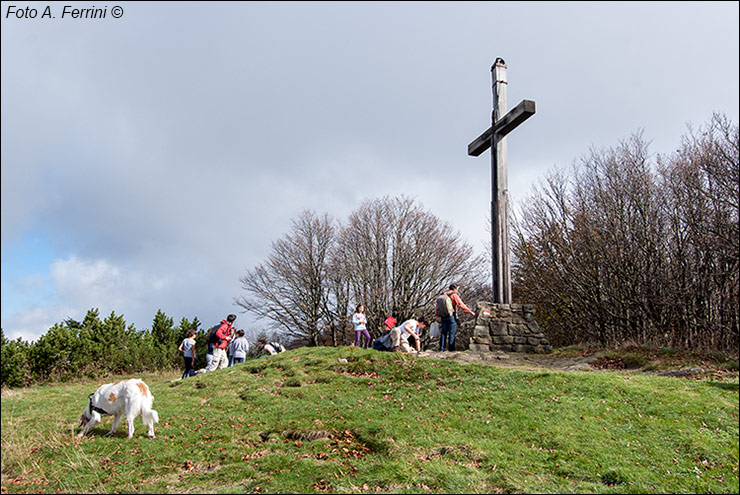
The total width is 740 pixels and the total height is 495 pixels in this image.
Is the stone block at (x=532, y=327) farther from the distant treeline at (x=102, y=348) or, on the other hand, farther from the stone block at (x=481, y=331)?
the distant treeline at (x=102, y=348)

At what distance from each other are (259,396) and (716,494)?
7.36 metres

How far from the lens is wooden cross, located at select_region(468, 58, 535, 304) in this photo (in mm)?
13109

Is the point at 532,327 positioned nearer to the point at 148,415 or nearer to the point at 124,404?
the point at 148,415

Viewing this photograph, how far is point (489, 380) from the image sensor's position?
8.59 metres

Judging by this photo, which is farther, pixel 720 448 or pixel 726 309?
pixel 726 309

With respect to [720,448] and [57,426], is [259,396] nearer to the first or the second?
[57,426]

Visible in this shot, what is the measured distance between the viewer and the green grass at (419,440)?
5.12 meters

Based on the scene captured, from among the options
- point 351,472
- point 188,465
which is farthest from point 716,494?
point 188,465

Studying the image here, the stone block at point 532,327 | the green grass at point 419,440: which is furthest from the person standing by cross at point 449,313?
the green grass at point 419,440

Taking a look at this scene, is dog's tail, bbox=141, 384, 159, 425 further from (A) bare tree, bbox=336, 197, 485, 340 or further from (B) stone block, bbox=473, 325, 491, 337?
(A) bare tree, bbox=336, 197, 485, 340

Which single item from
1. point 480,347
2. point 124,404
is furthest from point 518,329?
point 124,404

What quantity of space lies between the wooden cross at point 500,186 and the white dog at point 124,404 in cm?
923

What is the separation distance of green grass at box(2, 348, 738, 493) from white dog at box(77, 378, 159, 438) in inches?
9.9

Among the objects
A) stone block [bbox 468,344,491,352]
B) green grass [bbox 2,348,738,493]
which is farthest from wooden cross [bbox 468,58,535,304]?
green grass [bbox 2,348,738,493]
